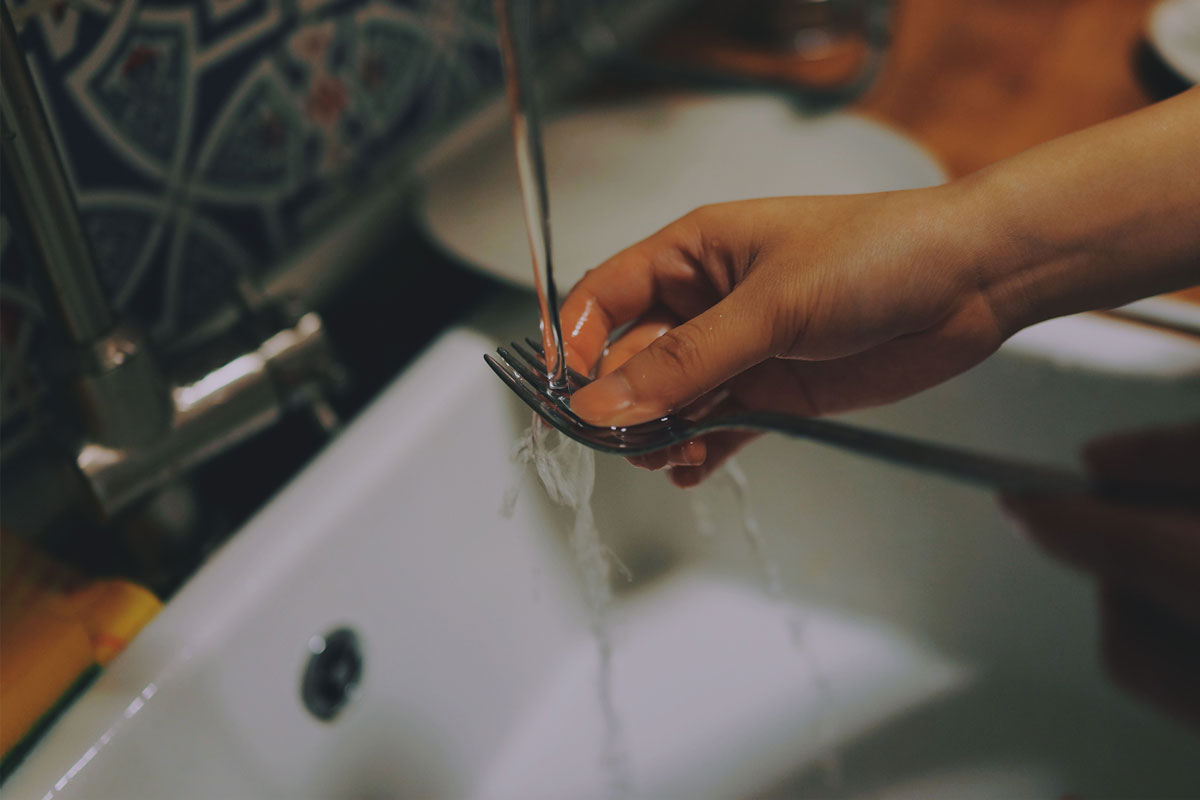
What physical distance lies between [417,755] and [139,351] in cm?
28

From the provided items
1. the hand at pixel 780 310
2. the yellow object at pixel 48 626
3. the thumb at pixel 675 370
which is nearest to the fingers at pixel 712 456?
the hand at pixel 780 310

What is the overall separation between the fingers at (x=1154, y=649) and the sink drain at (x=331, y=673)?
371 millimetres

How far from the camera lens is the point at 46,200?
370mm

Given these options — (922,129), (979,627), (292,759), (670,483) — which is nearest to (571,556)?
(670,483)

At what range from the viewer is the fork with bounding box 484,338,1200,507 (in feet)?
1.01

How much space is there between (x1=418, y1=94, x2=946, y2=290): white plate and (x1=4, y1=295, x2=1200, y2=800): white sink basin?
59 mm

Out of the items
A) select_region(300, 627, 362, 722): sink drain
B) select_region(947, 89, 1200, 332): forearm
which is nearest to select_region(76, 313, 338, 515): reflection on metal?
select_region(300, 627, 362, 722): sink drain

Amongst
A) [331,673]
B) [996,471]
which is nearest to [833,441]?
[996,471]

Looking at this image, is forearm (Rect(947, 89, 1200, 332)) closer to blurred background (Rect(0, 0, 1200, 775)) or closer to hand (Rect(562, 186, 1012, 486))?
hand (Rect(562, 186, 1012, 486))

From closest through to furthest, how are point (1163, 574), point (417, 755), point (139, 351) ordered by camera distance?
point (1163, 574) < point (139, 351) < point (417, 755)

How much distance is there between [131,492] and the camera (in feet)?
1.46

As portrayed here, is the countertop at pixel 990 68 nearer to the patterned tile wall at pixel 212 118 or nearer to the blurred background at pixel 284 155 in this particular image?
the blurred background at pixel 284 155

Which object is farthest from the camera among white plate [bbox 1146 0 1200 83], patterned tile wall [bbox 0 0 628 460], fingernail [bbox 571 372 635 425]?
white plate [bbox 1146 0 1200 83]

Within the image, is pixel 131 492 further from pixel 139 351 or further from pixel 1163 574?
pixel 1163 574
